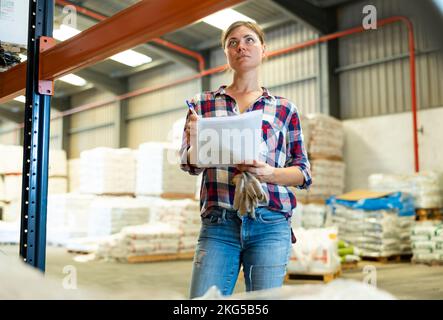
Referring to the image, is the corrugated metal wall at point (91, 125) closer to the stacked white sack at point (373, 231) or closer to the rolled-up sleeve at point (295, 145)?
the stacked white sack at point (373, 231)

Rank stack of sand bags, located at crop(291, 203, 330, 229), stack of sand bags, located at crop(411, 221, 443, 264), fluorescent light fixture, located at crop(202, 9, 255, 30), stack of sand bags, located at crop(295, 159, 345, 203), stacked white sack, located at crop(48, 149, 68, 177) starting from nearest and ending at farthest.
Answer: stack of sand bags, located at crop(411, 221, 443, 264) < stack of sand bags, located at crop(291, 203, 330, 229) < stack of sand bags, located at crop(295, 159, 345, 203) < fluorescent light fixture, located at crop(202, 9, 255, 30) < stacked white sack, located at crop(48, 149, 68, 177)

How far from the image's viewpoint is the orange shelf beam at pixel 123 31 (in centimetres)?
153

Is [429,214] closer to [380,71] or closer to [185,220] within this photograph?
[380,71]

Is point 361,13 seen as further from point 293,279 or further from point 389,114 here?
point 293,279

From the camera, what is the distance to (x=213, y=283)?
5.57 ft

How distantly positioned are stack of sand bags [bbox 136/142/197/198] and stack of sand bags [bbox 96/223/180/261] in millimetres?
1388

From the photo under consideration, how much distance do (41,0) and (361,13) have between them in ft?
29.4

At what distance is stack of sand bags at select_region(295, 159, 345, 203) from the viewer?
9266 mm

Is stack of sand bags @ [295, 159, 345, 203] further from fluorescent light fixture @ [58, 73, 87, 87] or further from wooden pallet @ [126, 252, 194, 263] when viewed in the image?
fluorescent light fixture @ [58, 73, 87, 87]

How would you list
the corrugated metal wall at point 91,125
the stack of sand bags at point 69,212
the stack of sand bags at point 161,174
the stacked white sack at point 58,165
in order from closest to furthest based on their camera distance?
the stack of sand bags at point 161,174
the stack of sand bags at point 69,212
the stacked white sack at point 58,165
the corrugated metal wall at point 91,125

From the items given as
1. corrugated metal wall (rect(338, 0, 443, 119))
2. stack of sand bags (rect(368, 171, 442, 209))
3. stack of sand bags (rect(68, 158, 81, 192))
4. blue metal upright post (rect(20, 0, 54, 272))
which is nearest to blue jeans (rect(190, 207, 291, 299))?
blue metal upright post (rect(20, 0, 54, 272))

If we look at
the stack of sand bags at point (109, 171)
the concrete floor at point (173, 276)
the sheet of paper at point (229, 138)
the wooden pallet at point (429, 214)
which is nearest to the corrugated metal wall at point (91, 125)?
the stack of sand bags at point (109, 171)

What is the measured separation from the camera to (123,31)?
5.94ft

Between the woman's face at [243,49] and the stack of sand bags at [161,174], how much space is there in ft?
24.5
